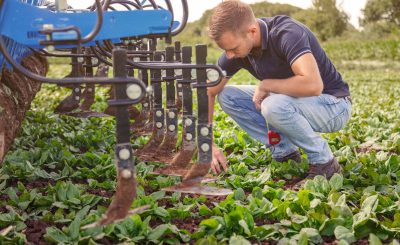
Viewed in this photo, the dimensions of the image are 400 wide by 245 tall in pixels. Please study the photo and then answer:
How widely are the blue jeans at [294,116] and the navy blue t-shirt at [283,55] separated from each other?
0.16 meters

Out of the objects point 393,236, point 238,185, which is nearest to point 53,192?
point 238,185

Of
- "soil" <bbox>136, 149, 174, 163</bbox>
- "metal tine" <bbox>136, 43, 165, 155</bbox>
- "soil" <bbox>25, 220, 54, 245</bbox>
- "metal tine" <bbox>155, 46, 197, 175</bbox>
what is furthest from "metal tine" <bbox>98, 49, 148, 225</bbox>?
"metal tine" <bbox>136, 43, 165, 155</bbox>

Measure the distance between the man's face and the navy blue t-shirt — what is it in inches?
7.4

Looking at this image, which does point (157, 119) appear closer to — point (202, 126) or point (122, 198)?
point (202, 126)

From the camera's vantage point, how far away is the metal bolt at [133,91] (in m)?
2.75

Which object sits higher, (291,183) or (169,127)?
(169,127)

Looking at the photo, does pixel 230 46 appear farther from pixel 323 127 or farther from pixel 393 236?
pixel 393 236

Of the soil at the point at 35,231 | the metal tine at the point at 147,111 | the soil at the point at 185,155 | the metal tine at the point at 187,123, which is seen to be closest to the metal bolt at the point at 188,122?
the metal tine at the point at 187,123

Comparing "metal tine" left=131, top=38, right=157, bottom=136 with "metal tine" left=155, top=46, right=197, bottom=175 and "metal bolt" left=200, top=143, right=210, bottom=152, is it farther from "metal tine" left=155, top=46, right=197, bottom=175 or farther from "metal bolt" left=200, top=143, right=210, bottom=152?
"metal bolt" left=200, top=143, right=210, bottom=152

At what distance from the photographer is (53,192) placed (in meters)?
3.89

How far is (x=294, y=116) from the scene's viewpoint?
4113 millimetres

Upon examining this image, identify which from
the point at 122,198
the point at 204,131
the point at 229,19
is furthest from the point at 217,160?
the point at 122,198

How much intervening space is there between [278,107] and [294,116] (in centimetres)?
13

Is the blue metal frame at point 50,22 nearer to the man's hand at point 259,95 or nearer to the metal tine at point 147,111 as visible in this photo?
the man's hand at point 259,95
